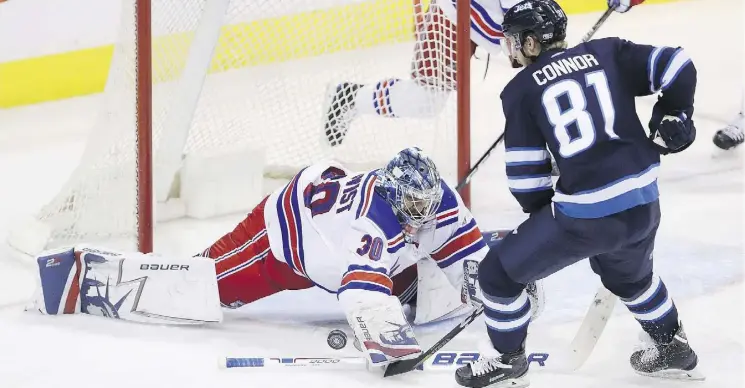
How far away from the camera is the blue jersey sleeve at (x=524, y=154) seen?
262 centimetres

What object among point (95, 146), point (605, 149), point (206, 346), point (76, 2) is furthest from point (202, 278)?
point (76, 2)

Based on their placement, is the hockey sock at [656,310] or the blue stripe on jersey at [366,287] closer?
the hockey sock at [656,310]

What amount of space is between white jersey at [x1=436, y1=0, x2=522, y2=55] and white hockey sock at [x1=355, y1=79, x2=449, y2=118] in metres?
0.21

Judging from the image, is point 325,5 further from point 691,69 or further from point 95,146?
point 691,69

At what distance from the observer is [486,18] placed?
4.02 m

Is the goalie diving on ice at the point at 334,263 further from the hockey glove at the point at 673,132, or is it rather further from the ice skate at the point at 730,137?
the ice skate at the point at 730,137

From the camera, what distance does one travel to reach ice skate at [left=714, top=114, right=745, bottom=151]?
468 cm

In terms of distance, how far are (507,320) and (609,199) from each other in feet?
1.12

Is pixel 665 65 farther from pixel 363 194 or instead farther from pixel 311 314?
pixel 311 314

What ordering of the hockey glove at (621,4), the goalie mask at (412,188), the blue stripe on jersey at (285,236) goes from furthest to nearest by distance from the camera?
the hockey glove at (621,4)
the blue stripe on jersey at (285,236)
the goalie mask at (412,188)

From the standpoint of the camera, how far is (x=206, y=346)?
125 inches

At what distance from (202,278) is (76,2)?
2351 mm

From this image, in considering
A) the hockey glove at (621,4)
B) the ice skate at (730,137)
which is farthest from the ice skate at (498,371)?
the ice skate at (730,137)

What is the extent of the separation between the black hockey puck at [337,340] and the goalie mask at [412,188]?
0.96 ft
